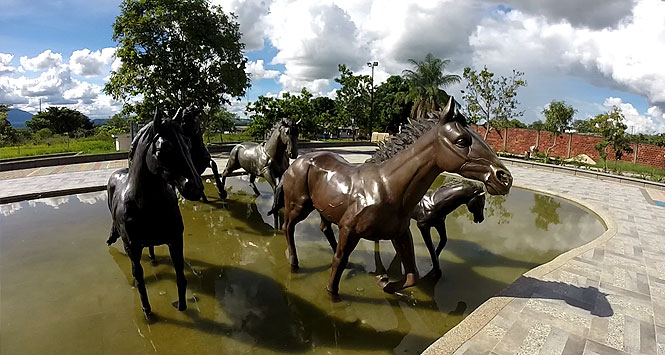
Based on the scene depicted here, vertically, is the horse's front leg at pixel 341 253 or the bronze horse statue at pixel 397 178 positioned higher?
the bronze horse statue at pixel 397 178

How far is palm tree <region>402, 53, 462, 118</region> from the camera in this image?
104 feet

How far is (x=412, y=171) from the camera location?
371 cm

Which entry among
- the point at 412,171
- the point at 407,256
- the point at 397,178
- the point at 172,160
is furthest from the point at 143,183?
the point at 407,256

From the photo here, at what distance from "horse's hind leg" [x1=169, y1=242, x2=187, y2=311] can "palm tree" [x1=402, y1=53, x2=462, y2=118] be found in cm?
2989

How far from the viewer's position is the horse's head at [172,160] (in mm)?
3238

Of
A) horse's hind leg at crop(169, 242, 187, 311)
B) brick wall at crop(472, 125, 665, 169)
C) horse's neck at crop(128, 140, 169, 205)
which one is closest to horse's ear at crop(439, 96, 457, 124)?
horse's neck at crop(128, 140, 169, 205)

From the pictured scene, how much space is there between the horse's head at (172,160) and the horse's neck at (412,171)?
79.0 inches

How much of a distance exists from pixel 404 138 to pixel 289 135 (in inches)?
163

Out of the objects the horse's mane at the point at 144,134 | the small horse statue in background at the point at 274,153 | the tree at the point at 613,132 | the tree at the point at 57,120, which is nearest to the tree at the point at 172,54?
the small horse statue in background at the point at 274,153

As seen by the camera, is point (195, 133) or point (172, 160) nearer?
point (172, 160)

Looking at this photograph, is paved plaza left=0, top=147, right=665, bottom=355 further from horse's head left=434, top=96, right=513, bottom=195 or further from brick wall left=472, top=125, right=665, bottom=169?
brick wall left=472, top=125, right=665, bottom=169

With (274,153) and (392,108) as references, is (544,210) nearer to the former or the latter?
(274,153)

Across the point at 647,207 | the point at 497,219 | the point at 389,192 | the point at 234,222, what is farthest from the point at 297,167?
the point at 647,207

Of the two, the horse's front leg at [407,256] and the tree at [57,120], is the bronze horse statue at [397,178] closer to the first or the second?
the horse's front leg at [407,256]
